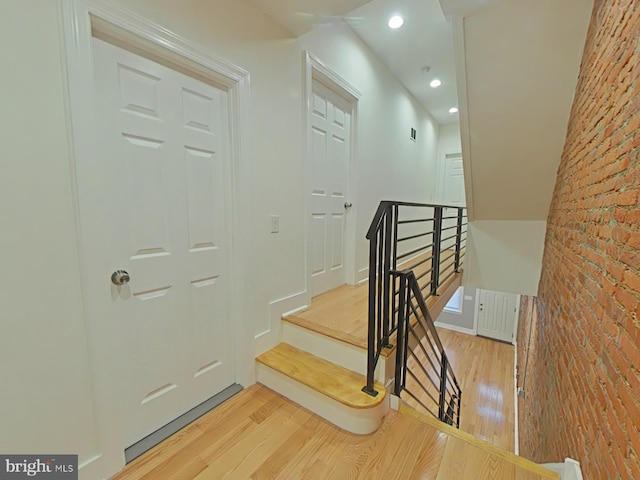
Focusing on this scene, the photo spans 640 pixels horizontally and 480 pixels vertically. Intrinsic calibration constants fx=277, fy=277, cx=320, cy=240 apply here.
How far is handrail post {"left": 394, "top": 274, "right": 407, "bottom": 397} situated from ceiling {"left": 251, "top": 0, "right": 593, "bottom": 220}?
1714mm

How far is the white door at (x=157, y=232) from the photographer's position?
Result: 1.24 m

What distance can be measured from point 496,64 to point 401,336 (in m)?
2.17

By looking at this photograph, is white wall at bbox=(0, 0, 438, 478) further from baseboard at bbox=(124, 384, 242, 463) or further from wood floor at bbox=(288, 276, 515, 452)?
wood floor at bbox=(288, 276, 515, 452)

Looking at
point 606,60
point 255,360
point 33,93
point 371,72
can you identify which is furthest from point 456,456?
point 371,72

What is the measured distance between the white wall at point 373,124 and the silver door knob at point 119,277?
6.73 ft

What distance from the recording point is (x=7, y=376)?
39.5 inches

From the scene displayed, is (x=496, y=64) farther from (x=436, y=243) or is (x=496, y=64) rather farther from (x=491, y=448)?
(x=491, y=448)

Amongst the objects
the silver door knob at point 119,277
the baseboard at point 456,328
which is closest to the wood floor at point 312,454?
the silver door knob at point 119,277

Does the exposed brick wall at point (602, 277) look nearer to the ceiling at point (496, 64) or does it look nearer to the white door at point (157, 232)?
the ceiling at point (496, 64)

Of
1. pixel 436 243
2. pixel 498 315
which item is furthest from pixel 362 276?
pixel 498 315

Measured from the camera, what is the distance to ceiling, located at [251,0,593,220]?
6.02 feet

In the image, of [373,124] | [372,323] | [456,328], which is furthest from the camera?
[456,328]

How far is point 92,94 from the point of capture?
3.78 feet

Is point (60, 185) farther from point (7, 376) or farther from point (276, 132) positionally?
point (276, 132)
